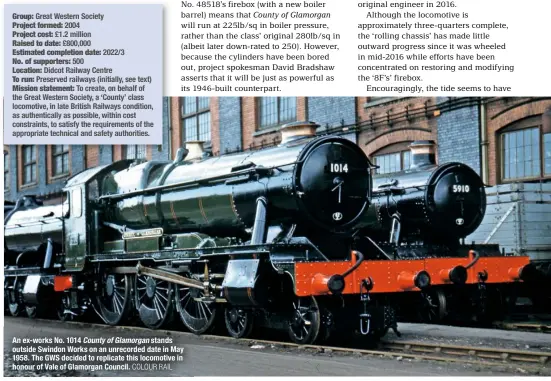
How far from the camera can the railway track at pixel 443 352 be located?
847 cm

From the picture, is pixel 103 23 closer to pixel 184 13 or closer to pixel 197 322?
pixel 184 13

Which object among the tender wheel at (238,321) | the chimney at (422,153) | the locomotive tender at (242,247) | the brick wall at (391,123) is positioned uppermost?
the brick wall at (391,123)

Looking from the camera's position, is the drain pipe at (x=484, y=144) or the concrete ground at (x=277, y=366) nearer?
the concrete ground at (x=277, y=366)

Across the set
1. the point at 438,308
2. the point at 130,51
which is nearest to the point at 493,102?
the point at 438,308

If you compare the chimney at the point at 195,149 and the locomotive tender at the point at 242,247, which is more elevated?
the chimney at the point at 195,149

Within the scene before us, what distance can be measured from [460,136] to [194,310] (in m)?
5.90

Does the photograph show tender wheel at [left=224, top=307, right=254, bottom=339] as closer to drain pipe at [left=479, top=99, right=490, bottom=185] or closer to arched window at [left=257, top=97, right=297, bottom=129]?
drain pipe at [left=479, top=99, right=490, bottom=185]

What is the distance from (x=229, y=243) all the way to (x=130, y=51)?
2709 mm

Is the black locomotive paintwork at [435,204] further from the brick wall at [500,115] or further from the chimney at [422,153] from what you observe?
the brick wall at [500,115]

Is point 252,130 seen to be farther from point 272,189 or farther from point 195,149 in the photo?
point 272,189

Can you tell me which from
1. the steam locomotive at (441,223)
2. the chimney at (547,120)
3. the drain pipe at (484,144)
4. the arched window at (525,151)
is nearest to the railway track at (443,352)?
the steam locomotive at (441,223)

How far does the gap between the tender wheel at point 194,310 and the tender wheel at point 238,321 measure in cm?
20

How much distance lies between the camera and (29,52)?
30.1 feet

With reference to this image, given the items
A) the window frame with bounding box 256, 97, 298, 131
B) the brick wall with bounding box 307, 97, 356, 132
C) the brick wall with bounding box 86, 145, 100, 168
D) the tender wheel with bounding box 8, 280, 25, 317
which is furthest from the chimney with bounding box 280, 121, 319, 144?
the brick wall with bounding box 86, 145, 100, 168
